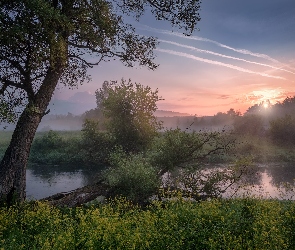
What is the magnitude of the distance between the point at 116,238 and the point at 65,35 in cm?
1166

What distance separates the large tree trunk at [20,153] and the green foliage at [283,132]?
2787 inches

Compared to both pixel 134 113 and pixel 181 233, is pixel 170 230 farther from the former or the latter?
pixel 134 113

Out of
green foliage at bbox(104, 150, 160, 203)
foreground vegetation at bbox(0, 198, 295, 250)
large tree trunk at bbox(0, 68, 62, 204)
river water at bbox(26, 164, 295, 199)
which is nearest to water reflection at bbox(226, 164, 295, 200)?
river water at bbox(26, 164, 295, 199)

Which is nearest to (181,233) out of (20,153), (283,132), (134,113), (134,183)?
(20,153)

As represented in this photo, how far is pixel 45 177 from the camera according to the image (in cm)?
3938

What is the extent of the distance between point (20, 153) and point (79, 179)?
24.6m

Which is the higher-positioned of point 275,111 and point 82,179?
point 275,111

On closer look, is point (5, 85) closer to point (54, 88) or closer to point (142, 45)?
point (54, 88)

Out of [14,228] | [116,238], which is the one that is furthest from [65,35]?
[116,238]

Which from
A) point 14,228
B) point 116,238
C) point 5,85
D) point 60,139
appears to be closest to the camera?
point 116,238

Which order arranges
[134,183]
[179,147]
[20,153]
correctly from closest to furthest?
[20,153] → [134,183] → [179,147]

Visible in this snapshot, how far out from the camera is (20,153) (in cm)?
1498

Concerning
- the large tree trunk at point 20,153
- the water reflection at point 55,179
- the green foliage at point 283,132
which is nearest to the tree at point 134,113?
the water reflection at point 55,179

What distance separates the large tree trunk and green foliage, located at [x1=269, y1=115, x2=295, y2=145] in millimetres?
70785
